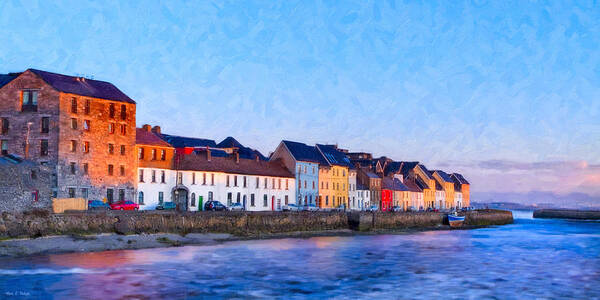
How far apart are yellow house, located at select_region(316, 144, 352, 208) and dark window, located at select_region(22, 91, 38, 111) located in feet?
158

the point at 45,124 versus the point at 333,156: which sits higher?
the point at 45,124

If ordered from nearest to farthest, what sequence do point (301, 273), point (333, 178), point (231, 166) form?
point (301, 273) < point (231, 166) < point (333, 178)

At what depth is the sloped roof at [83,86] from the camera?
6724 cm

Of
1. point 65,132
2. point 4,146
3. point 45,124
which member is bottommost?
point 4,146

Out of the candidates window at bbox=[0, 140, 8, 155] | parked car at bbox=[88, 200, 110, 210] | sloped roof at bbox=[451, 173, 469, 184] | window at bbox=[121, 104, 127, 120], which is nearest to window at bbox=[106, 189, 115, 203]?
parked car at bbox=[88, 200, 110, 210]

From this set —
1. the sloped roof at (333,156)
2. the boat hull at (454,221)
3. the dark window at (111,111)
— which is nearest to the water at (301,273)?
the dark window at (111,111)

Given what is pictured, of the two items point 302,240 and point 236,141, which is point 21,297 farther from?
point 236,141

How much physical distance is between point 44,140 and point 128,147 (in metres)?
9.22

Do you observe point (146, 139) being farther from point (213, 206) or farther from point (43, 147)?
point (43, 147)

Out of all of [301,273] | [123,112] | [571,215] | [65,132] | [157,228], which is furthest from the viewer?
[571,215]

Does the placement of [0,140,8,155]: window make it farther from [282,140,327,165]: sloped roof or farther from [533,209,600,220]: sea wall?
[533,209,600,220]: sea wall

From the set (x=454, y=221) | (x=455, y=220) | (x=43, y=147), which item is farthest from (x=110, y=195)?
(x=455, y=220)

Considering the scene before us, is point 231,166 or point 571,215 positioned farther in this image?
point 571,215

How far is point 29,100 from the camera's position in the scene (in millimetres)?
66750
